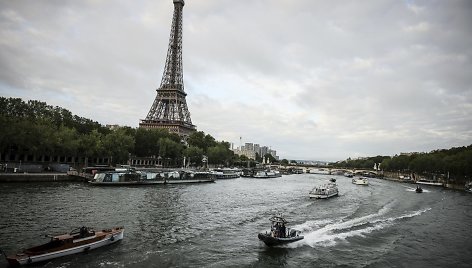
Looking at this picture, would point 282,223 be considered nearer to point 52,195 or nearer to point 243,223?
point 243,223

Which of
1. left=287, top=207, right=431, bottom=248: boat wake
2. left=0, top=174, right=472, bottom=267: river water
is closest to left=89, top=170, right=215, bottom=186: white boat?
left=0, top=174, right=472, bottom=267: river water

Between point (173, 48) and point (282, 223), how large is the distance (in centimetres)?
16310

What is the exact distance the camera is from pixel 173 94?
18150cm

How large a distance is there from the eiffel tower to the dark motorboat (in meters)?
148

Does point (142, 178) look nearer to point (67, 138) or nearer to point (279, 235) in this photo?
point (67, 138)

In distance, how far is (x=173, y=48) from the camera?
18312cm

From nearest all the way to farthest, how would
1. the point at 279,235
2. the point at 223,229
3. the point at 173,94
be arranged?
the point at 279,235 < the point at 223,229 < the point at 173,94

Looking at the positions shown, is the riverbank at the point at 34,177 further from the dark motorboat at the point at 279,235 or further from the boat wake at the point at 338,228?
the dark motorboat at the point at 279,235

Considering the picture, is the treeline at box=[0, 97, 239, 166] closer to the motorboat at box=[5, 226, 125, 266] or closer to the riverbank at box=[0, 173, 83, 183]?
the riverbank at box=[0, 173, 83, 183]

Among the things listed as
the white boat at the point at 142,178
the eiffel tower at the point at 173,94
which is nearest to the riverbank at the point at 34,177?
the white boat at the point at 142,178

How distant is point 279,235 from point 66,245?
17875 mm

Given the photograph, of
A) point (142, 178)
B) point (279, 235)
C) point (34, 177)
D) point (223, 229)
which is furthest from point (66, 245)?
point (142, 178)

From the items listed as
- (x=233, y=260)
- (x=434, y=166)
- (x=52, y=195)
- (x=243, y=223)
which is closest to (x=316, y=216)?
(x=243, y=223)

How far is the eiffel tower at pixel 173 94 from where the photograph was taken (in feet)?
593
